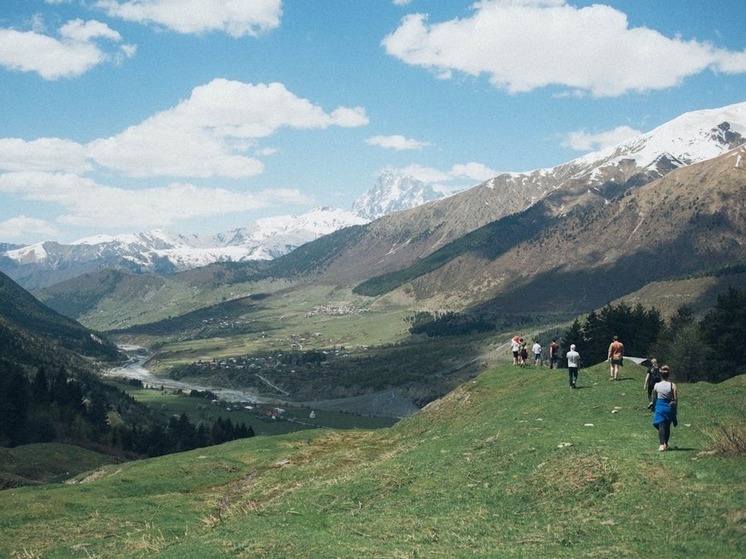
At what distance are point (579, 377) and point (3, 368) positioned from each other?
4346 inches

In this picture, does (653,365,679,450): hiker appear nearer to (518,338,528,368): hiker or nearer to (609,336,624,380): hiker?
(609,336,624,380): hiker

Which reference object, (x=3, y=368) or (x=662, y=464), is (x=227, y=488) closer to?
(x=662, y=464)

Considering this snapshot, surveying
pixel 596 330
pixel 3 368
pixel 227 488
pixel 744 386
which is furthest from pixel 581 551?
pixel 3 368

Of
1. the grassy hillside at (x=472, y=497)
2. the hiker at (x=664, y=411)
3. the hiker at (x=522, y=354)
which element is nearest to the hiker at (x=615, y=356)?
the grassy hillside at (x=472, y=497)

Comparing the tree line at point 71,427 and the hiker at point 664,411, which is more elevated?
the hiker at point 664,411

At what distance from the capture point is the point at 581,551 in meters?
17.0

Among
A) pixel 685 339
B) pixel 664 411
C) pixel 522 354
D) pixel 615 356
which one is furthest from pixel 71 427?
pixel 664 411

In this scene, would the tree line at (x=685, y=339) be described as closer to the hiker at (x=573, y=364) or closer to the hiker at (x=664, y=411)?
the hiker at (x=573, y=364)

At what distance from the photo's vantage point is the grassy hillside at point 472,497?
59.8 feet

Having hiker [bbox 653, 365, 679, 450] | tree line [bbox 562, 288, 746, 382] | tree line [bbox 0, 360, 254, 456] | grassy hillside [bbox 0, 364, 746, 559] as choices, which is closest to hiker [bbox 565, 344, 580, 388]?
grassy hillside [bbox 0, 364, 746, 559]

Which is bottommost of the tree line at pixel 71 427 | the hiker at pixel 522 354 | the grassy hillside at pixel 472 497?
the tree line at pixel 71 427

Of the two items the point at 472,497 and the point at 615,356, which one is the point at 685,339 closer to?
the point at 615,356

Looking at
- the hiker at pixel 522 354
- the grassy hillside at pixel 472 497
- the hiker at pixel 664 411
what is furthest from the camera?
the hiker at pixel 522 354

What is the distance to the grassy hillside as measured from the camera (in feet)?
59.8
